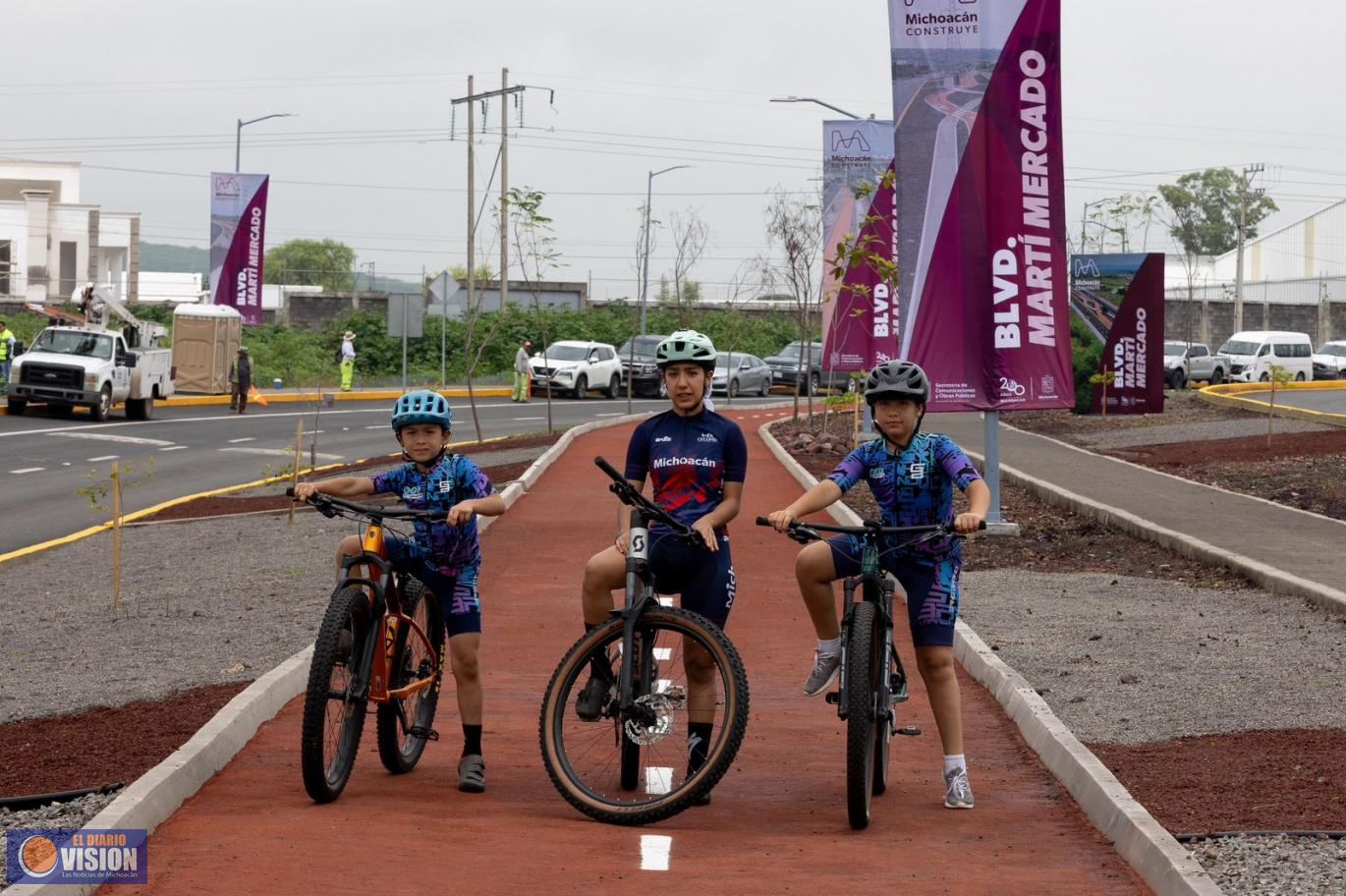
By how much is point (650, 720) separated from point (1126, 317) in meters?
30.1

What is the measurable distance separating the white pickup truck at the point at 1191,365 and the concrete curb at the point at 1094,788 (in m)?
48.9

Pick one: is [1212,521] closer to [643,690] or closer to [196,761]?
[643,690]

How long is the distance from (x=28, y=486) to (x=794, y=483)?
36.4ft

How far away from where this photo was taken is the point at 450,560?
308 inches

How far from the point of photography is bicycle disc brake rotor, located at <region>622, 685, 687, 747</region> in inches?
285

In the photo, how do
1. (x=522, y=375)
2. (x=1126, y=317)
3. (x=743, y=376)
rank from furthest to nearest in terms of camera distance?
(x=743, y=376) → (x=522, y=375) → (x=1126, y=317)

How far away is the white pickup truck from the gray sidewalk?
30730mm

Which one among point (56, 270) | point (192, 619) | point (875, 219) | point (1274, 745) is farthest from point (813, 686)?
point (56, 270)

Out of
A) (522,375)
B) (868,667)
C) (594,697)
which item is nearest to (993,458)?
(868,667)

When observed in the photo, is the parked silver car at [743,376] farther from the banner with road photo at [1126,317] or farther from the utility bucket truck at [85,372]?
the utility bucket truck at [85,372]

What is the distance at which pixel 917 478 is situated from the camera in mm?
A: 7586

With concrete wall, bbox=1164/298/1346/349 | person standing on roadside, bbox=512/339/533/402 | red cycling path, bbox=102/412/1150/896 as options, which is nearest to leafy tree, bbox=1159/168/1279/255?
concrete wall, bbox=1164/298/1346/349

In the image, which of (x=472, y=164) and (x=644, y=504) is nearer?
(x=644, y=504)

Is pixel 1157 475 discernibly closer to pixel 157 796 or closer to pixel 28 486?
pixel 28 486
